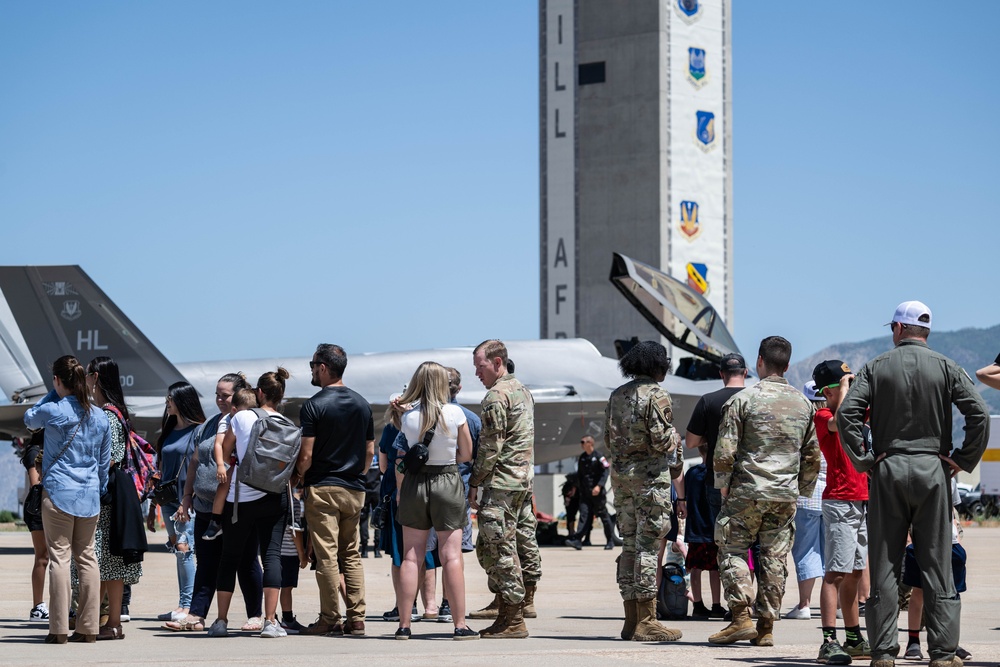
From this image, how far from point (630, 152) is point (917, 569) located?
53.7 meters

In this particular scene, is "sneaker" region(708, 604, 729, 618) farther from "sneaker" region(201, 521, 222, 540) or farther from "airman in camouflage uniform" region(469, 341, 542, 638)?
"sneaker" region(201, 521, 222, 540)

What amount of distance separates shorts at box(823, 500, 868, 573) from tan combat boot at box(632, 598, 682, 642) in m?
1.10

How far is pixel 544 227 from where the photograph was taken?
62.5 meters

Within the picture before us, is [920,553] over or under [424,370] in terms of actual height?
under

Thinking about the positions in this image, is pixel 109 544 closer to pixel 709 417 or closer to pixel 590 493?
pixel 709 417

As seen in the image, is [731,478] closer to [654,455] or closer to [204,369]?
[654,455]

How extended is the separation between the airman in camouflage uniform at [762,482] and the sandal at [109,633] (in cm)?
374

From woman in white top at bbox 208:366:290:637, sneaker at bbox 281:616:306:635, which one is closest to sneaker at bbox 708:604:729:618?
sneaker at bbox 281:616:306:635

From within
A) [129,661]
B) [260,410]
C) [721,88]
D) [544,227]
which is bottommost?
[129,661]

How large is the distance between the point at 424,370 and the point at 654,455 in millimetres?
1521

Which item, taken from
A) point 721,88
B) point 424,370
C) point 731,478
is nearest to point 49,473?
point 424,370

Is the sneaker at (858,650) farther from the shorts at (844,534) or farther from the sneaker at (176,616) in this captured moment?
the sneaker at (176,616)

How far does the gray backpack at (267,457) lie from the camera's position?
27.9 ft

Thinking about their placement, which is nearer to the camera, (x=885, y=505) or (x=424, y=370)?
(x=885, y=505)
